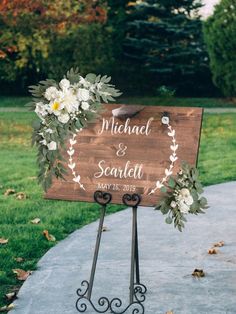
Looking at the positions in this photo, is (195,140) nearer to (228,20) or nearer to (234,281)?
(234,281)

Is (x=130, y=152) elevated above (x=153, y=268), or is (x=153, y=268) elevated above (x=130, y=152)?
(x=130, y=152)

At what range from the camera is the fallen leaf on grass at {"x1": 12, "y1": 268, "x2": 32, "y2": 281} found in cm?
553

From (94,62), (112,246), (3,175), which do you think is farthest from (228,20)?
(112,246)

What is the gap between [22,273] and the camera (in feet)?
18.4

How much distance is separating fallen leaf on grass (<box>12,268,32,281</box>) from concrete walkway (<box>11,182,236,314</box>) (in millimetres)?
70

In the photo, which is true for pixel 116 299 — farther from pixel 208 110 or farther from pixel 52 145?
pixel 208 110

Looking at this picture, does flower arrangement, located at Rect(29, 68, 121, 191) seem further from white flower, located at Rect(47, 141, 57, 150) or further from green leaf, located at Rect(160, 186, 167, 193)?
green leaf, located at Rect(160, 186, 167, 193)

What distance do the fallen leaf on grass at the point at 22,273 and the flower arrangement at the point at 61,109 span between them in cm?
114

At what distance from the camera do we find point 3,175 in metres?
10.5

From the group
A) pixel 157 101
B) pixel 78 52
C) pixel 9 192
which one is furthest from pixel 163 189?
pixel 78 52

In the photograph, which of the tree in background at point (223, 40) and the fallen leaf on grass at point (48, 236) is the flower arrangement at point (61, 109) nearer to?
the fallen leaf on grass at point (48, 236)

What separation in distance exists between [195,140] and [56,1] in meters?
17.9

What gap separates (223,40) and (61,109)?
19011 mm

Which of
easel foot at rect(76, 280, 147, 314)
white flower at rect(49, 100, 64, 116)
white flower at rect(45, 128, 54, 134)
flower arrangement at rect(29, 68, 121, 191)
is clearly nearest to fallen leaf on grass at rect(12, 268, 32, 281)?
easel foot at rect(76, 280, 147, 314)
